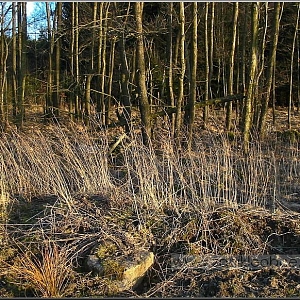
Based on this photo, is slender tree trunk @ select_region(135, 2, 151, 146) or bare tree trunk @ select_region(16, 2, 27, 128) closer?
slender tree trunk @ select_region(135, 2, 151, 146)

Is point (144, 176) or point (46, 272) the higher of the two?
point (144, 176)

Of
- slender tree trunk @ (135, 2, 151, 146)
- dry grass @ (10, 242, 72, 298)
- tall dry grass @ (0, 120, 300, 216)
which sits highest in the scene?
slender tree trunk @ (135, 2, 151, 146)

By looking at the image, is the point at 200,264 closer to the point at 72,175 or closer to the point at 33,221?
the point at 33,221

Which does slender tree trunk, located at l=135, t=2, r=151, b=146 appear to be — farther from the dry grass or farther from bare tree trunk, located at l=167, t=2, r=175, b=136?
the dry grass

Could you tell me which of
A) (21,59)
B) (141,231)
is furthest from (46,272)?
(21,59)

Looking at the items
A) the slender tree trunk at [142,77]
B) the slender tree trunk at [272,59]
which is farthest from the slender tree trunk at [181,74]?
the slender tree trunk at [272,59]

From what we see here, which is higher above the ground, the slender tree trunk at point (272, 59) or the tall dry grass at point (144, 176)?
the slender tree trunk at point (272, 59)

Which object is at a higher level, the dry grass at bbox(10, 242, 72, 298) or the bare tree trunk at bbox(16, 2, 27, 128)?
the bare tree trunk at bbox(16, 2, 27, 128)

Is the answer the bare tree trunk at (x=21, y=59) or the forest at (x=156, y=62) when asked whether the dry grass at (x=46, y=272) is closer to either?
the forest at (x=156, y=62)

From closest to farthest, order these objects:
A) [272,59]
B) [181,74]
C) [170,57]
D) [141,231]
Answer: [141,231] < [181,74] < [272,59] < [170,57]

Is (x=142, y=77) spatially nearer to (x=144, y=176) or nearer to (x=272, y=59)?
(x=144, y=176)

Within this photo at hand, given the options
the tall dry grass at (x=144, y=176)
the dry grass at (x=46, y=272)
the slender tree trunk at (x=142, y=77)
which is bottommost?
the dry grass at (x=46, y=272)

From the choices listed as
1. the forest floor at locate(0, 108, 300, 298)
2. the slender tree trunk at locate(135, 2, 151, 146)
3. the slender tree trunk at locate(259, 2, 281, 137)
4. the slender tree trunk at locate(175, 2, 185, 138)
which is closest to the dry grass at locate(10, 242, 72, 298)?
the forest floor at locate(0, 108, 300, 298)

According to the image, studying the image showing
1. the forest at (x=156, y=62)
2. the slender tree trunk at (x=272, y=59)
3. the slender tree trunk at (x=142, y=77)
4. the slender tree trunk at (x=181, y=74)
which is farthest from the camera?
the slender tree trunk at (x=272, y=59)
